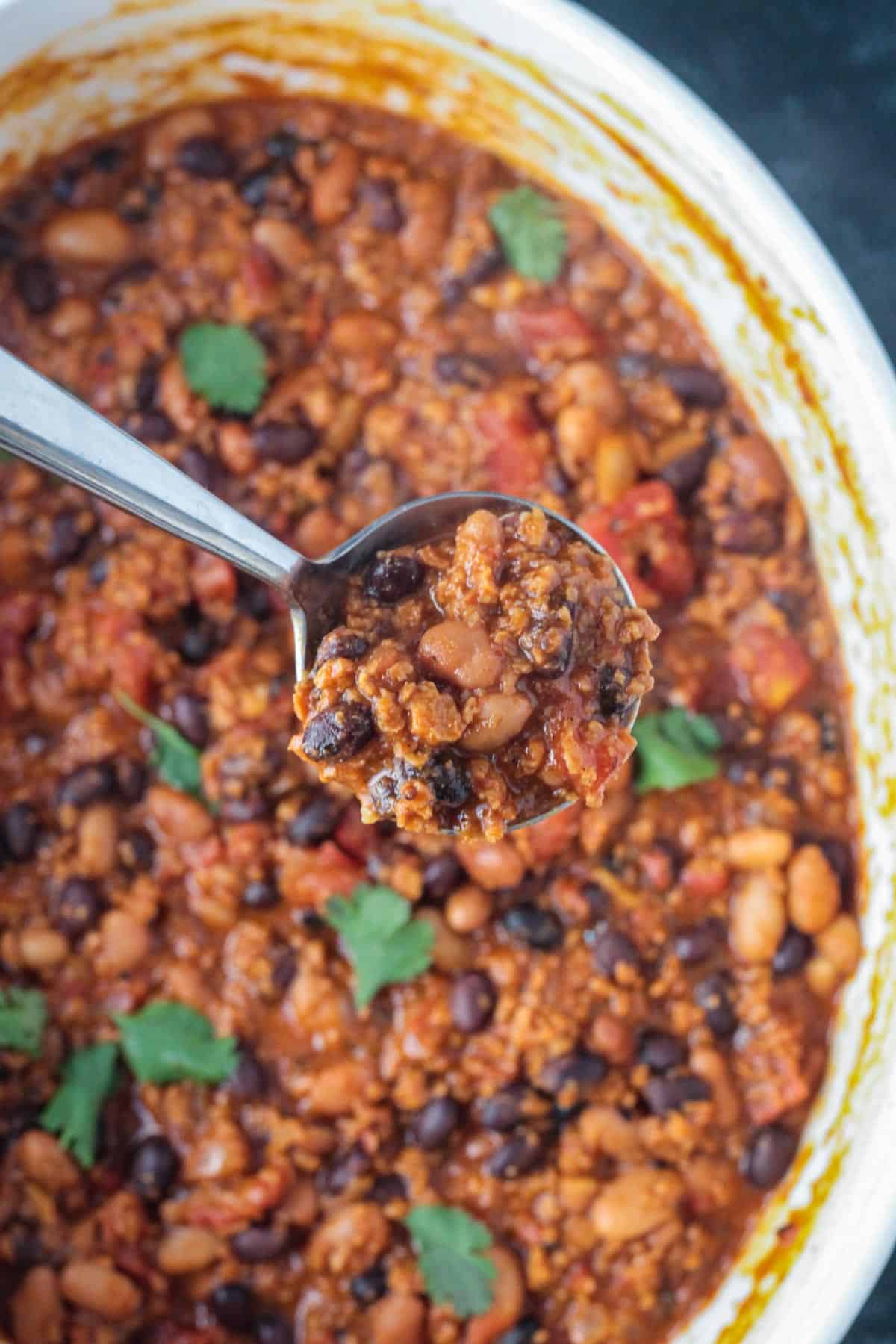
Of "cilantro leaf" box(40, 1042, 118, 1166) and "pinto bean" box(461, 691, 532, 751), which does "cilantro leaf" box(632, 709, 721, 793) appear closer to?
"pinto bean" box(461, 691, 532, 751)

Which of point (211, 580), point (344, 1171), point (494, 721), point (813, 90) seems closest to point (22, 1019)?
point (344, 1171)

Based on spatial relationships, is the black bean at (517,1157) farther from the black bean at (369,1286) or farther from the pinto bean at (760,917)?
the pinto bean at (760,917)

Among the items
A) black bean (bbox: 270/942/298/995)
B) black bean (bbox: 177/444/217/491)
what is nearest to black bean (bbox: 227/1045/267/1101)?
black bean (bbox: 270/942/298/995)

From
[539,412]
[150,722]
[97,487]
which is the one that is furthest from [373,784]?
[539,412]

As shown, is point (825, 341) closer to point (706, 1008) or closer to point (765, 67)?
point (765, 67)

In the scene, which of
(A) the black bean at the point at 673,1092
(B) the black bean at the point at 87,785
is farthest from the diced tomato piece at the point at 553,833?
(B) the black bean at the point at 87,785
